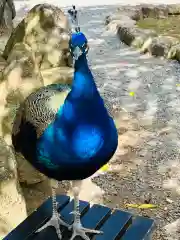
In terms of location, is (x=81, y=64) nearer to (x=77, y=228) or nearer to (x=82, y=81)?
(x=82, y=81)

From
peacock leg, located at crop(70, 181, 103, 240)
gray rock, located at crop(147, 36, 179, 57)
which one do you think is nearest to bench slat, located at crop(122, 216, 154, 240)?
peacock leg, located at crop(70, 181, 103, 240)

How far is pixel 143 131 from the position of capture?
17.7 ft

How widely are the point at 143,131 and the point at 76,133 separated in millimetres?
2839

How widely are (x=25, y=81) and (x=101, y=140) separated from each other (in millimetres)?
1631

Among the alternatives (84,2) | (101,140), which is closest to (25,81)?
(101,140)

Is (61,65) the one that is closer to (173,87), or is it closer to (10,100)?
(10,100)

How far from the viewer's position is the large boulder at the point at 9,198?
3.32 meters

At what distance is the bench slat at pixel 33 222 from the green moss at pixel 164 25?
6385 millimetres

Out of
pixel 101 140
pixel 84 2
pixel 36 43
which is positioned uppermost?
pixel 101 140

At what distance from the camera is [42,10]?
5.21m

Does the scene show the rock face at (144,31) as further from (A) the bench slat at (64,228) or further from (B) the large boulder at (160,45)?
(A) the bench slat at (64,228)

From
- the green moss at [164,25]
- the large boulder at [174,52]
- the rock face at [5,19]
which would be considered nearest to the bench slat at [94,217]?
the rock face at [5,19]

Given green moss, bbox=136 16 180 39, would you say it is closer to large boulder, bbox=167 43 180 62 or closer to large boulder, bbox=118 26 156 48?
large boulder, bbox=118 26 156 48

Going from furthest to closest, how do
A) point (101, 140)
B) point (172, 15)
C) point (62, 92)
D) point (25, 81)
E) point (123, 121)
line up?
point (172, 15) → point (123, 121) → point (25, 81) → point (62, 92) → point (101, 140)
